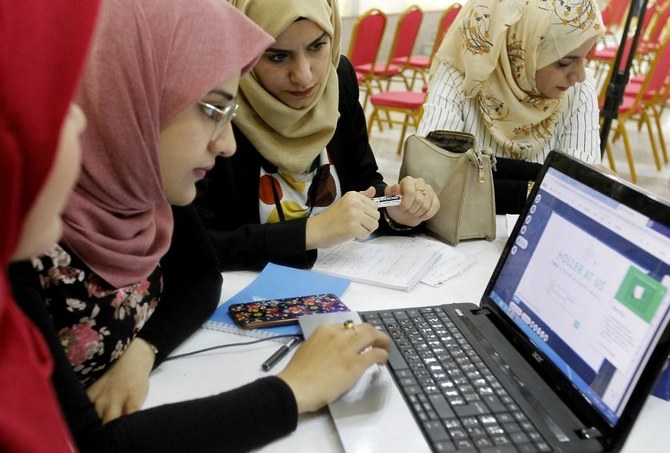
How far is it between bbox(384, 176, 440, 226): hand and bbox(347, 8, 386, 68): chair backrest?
3.09 metres

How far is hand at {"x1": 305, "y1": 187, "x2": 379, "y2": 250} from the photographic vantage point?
3.77ft

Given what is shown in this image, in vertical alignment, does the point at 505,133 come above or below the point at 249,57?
below

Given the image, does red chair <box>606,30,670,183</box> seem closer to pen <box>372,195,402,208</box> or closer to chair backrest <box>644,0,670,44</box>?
chair backrest <box>644,0,670,44</box>

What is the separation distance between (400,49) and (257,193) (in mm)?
3852

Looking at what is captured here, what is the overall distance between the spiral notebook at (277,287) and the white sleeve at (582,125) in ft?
3.57

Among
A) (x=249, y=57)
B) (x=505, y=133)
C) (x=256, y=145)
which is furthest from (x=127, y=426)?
(x=505, y=133)

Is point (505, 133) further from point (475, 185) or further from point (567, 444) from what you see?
point (567, 444)

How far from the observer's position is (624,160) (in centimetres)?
429

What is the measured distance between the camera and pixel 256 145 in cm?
131

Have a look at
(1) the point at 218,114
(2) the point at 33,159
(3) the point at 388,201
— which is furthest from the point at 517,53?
(2) the point at 33,159

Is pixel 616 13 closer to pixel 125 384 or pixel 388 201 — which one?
A: pixel 388 201

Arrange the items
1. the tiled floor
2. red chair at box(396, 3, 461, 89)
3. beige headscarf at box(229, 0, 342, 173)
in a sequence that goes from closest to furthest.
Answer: beige headscarf at box(229, 0, 342, 173) < the tiled floor < red chair at box(396, 3, 461, 89)

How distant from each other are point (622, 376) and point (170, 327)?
23.4 inches

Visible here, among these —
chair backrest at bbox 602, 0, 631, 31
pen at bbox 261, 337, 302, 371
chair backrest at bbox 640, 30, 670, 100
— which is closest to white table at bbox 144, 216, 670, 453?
pen at bbox 261, 337, 302, 371
